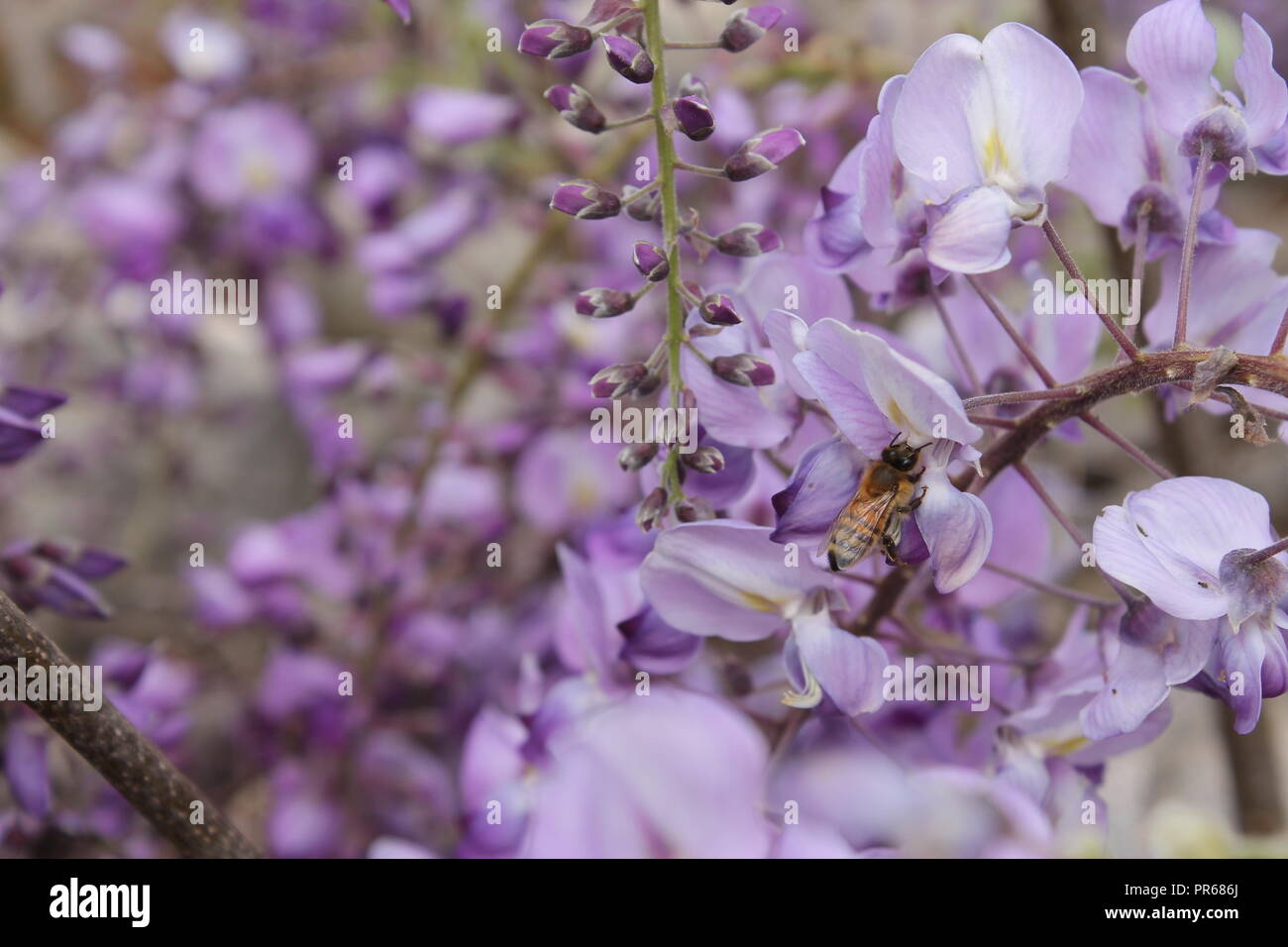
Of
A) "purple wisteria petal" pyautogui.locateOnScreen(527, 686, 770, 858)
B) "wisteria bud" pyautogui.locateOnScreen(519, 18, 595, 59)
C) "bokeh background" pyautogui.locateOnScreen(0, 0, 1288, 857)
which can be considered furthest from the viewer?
"bokeh background" pyautogui.locateOnScreen(0, 0, 1288, 857)

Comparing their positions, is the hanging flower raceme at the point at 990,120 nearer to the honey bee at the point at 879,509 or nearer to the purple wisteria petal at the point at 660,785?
the honey bee at the point at 879,509

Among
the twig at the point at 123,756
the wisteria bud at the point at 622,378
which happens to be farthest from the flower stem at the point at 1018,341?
the twig at the point at 123,756

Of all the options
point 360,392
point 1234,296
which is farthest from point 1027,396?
point 360,392

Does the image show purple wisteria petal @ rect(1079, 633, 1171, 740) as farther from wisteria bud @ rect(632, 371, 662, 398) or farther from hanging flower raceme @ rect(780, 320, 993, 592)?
wisteria bud @ rect(632, 371, 662, 398)

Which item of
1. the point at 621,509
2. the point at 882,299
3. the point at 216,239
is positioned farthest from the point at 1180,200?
the point at 216,239

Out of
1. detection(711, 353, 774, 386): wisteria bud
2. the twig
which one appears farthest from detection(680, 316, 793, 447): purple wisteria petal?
the twig

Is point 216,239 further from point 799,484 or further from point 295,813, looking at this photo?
point 799,484

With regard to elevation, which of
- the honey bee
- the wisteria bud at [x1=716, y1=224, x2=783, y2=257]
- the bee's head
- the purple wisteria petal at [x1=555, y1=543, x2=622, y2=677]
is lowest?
the purple wisteria petal at [x1=555, y1=543, x2=622, y2=677]
